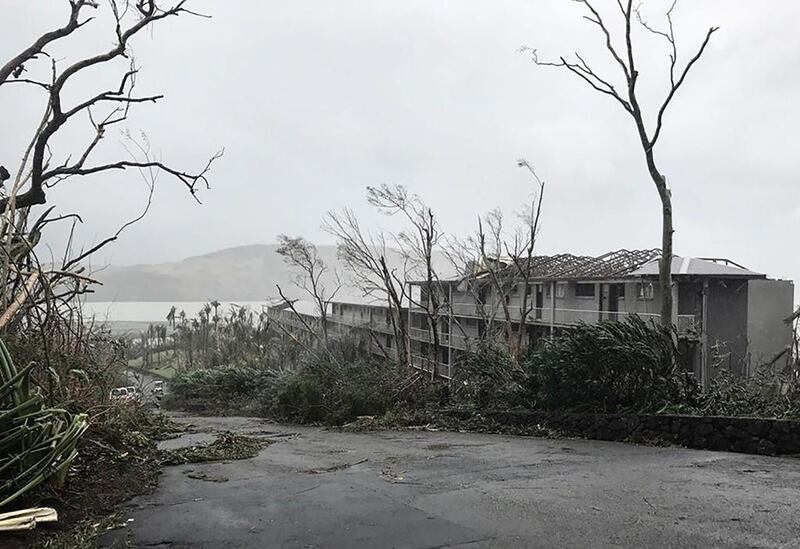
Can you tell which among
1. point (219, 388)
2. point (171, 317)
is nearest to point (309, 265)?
point (219, 388)

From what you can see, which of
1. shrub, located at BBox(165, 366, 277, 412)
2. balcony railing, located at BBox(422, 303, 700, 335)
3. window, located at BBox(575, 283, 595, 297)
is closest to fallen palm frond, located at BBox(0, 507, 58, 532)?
balcony railing, located at BBox(422, 303, 700, 335)

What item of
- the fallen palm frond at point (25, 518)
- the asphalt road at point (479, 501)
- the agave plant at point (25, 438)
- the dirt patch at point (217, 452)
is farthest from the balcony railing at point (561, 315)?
the fallen palm frond at point (25, 518)

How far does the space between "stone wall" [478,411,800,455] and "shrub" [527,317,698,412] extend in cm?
33

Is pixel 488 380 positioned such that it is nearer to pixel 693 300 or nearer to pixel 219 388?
pixel 693 300

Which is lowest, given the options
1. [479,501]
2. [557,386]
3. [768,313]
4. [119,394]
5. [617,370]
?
[479,501]

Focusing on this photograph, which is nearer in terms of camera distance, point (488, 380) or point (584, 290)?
point (488, 380)

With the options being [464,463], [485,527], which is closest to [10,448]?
[485,527]

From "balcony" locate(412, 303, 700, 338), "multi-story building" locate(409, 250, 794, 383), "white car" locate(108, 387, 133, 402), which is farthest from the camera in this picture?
"multi-story building" locate(409, 250, 794, 383)

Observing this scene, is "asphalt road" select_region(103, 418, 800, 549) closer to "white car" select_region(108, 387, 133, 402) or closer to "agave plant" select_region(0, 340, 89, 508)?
"agave plant" select_region(0, 340, 89, 508)

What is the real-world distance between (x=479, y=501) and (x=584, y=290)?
84.4ft

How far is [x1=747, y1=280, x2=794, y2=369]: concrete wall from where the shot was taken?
2558cm

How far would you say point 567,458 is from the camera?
9.48 metres

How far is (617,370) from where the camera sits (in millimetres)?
12117

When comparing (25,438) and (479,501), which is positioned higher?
(25,438)
